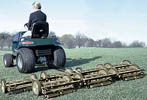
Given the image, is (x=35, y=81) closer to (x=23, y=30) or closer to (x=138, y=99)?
(x=138, y=99)

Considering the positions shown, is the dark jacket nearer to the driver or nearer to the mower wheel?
the driver

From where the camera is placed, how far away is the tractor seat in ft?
23.2

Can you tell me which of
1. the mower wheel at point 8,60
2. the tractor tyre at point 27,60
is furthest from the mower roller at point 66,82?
the mower wheel at point 8,60

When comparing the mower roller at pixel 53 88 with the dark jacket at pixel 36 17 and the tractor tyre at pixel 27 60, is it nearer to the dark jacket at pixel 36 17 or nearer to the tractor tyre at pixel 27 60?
the tractor tyre at pixel 27 60

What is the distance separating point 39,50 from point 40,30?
0.69m

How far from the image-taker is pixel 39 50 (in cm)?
729

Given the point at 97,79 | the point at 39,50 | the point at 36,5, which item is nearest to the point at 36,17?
the point at 36,5

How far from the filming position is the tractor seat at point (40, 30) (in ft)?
23.2

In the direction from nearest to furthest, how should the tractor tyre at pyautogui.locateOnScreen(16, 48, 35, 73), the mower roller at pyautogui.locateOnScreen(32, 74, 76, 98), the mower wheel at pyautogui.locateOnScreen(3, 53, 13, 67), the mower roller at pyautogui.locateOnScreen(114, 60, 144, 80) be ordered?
the mower roller at pyautogui.locateOnScreen(32, 74, 76, 98) → the mower roller at pyautogui.locateOnScreen(114, 60, 144, 80) → the tractor tyre at pyautogui.locateOnScreen(16, 48, 35, 73) → the mower wheel at pyautogui.locateOnScreen(3, 53, 13, 67)

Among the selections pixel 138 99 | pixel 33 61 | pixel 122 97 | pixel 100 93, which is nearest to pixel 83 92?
pixel 100 93

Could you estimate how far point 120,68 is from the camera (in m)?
5.83

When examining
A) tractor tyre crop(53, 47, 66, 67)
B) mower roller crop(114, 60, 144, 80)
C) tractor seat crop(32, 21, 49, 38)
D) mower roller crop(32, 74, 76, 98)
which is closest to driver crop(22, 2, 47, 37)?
tractor seat crop(32, 21, 49, 38)

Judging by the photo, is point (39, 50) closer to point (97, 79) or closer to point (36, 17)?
point (36, 17)

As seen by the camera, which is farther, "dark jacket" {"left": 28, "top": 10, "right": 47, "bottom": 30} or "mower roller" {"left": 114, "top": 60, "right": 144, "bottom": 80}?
"dark jacket" {"left": 28, "top": 10, "right": 47, "bottom": 30}
